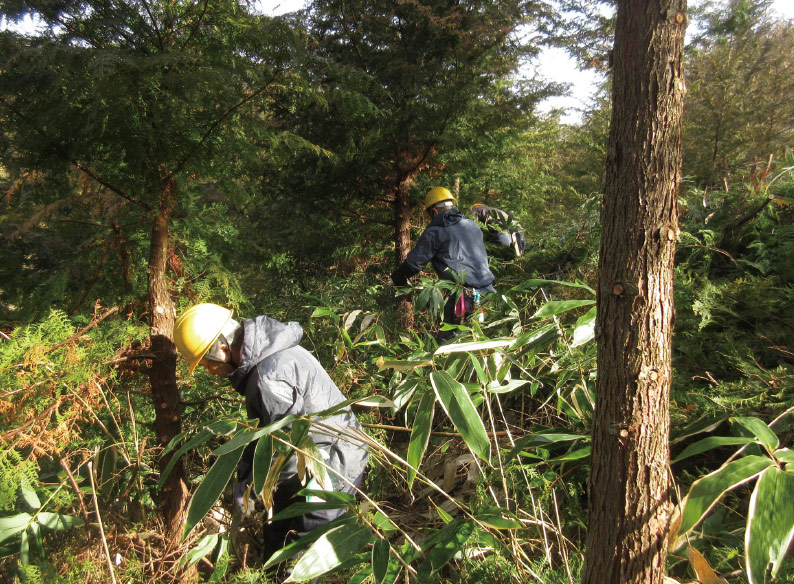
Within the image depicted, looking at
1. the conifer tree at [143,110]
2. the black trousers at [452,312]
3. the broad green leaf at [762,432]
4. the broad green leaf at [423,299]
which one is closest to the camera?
the broad green leaf at [762,432]

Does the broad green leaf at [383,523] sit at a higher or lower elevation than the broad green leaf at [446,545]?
higher

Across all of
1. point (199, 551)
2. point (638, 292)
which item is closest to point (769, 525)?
point (638, 292)

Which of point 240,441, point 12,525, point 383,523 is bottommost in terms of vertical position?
point 12,525

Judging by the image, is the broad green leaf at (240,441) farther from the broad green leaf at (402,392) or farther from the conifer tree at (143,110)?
the conifer tree at (143,110)

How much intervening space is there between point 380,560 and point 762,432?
44.3 inches

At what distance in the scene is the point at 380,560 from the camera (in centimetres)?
137

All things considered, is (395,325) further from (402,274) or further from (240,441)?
(240,441)

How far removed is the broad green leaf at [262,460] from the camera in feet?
4.20

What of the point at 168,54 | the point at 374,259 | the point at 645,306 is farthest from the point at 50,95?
the point at 374,259

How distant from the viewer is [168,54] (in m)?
2.34

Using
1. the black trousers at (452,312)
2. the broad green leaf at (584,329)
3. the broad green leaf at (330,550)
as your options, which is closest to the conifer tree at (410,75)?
the black trousers at (452,312)

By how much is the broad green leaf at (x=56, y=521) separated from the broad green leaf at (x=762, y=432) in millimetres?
2789

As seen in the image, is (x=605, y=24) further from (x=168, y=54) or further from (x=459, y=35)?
(x=459, y=35)

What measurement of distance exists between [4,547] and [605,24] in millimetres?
3717
